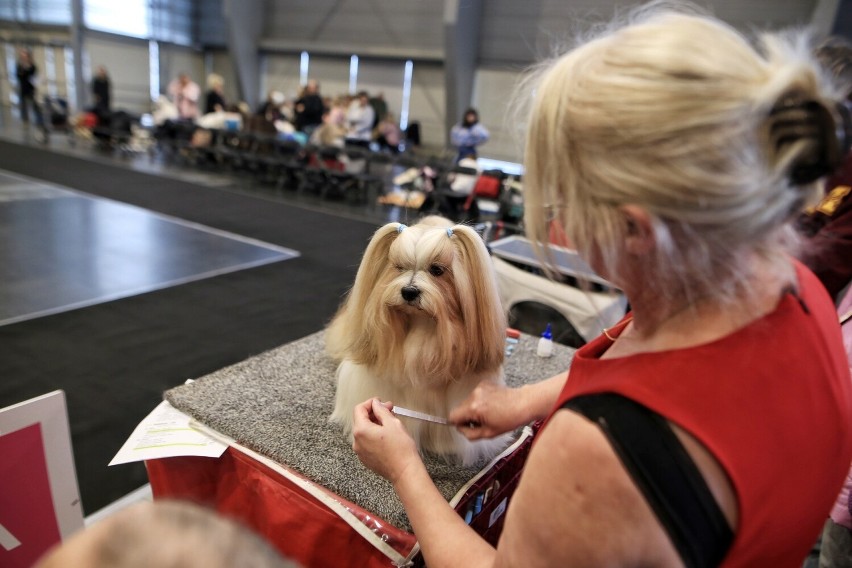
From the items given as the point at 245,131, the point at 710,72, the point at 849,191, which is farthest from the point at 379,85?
the point at 710,72

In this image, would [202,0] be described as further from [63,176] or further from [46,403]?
[46,403]

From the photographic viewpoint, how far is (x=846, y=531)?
1505 mm

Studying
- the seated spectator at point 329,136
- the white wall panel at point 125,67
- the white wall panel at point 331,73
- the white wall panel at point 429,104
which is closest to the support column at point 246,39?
the white wall panel at point 331,73

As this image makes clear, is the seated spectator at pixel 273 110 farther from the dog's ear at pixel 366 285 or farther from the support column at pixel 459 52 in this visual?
the dog's ear at pixel 366 285

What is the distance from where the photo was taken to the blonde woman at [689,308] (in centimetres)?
55

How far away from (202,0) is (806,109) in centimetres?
1976

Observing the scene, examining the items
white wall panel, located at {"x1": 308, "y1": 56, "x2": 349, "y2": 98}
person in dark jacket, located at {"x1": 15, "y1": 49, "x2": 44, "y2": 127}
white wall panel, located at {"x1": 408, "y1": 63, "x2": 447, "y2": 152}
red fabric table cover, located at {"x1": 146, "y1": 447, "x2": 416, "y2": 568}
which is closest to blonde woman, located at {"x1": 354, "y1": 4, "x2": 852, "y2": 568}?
red fabric table cover, located at {"x1": 146, "y1": 447, "x2": 416, "y2": 568}

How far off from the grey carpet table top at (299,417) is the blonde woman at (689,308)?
0.66 m

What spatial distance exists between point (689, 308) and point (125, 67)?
18877 mm

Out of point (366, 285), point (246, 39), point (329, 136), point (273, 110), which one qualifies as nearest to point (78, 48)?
point (246, 39)

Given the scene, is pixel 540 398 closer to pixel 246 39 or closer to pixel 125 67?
pixel 246 39

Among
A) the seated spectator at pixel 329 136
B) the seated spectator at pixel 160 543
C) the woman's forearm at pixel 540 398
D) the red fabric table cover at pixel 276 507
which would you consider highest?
the seated spectator at pixel 160 543

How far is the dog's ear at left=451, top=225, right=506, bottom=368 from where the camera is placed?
1280mm

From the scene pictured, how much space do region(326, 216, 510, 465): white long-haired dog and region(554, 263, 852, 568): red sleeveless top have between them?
605mm
